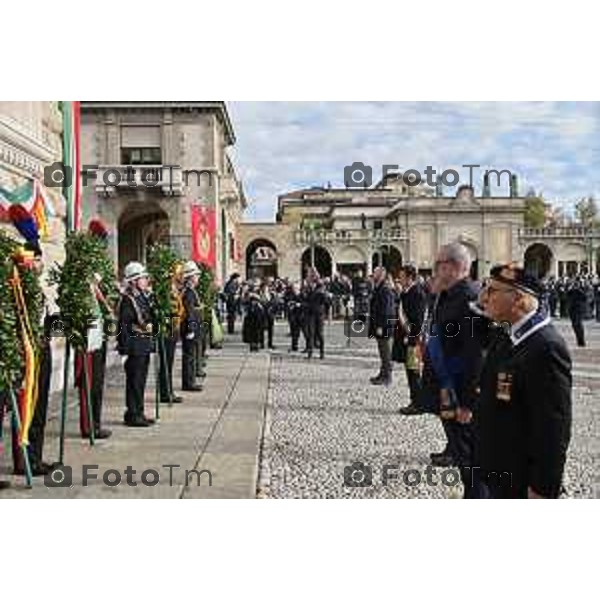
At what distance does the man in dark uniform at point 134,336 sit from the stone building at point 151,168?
1.35m

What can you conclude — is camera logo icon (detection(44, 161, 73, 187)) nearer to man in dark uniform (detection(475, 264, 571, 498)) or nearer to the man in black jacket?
the man in black jacket

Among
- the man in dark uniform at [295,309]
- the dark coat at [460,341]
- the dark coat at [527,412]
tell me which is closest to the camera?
the dark coat at [527,412]

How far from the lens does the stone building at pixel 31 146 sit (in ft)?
29.6

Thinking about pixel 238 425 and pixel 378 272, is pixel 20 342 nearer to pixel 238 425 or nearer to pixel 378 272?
pixel 238 425

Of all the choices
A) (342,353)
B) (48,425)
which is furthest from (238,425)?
(342,353)

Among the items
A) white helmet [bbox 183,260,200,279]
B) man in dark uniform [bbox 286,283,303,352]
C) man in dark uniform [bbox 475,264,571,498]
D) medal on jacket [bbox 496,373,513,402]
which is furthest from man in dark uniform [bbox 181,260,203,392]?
medal on jacket [bbox 496,373,513,402]

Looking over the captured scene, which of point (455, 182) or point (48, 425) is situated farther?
point (48, 425)

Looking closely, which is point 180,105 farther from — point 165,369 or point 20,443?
point 165,369

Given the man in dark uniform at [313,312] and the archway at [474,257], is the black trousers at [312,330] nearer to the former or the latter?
the man in dark uniform at [313,312]

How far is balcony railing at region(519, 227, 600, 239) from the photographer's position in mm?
8234

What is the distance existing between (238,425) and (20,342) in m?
3.14

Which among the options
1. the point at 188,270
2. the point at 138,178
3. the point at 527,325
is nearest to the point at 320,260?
the point at 188,270

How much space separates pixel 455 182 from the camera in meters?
6.81

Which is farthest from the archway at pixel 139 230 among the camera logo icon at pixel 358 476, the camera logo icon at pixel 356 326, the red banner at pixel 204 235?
the camera logo icon at pixel 356 326
